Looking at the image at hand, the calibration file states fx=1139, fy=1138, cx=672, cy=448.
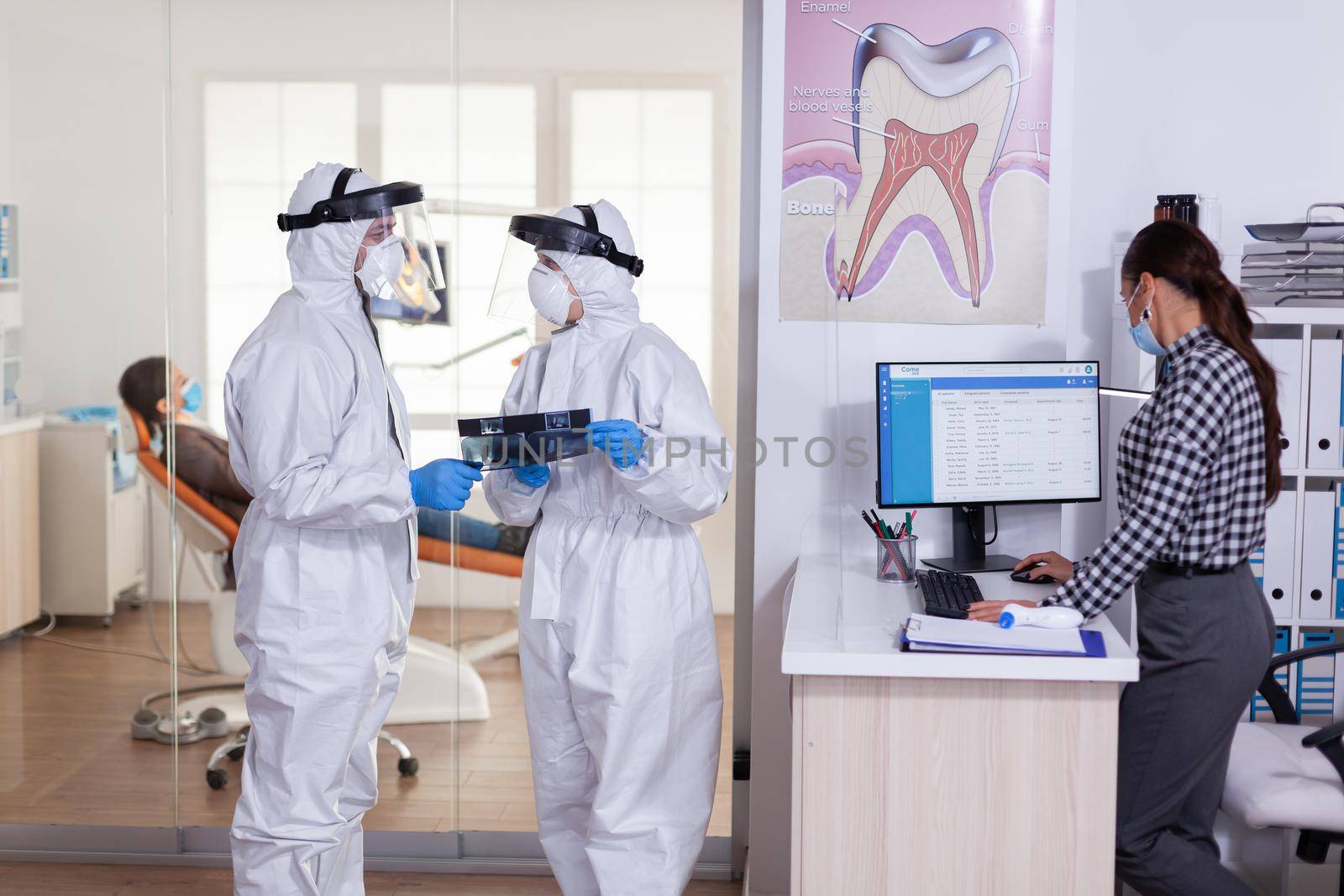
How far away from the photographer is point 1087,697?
178 cm

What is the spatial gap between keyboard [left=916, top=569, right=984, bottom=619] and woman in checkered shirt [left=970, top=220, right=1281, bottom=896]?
0.06m

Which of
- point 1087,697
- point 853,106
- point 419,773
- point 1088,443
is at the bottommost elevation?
point 419,773

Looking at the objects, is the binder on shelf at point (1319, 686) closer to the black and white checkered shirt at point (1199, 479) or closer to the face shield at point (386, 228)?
the black and white checkered shirt at point (1199, 479)

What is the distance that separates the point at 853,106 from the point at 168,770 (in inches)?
92.2

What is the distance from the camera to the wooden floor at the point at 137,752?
2873mm

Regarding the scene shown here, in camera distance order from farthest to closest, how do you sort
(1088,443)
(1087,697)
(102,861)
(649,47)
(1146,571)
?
(102,861), (649,47), (1088,443), (1146,571), (1087,697)

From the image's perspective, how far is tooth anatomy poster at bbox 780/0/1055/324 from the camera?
251cm

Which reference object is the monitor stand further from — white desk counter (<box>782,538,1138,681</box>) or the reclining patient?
the reclining patient

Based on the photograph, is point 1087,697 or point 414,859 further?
point 414,859

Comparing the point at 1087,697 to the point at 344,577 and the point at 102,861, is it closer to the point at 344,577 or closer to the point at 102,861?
the point at 344,577

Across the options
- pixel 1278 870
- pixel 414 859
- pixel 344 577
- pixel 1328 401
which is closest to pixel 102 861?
pixel 414 859

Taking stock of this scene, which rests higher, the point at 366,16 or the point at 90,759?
the point at 366,16

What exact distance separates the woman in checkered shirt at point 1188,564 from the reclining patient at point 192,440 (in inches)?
52.8

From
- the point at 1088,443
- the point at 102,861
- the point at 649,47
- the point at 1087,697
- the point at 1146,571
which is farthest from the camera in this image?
the point at 102,861
